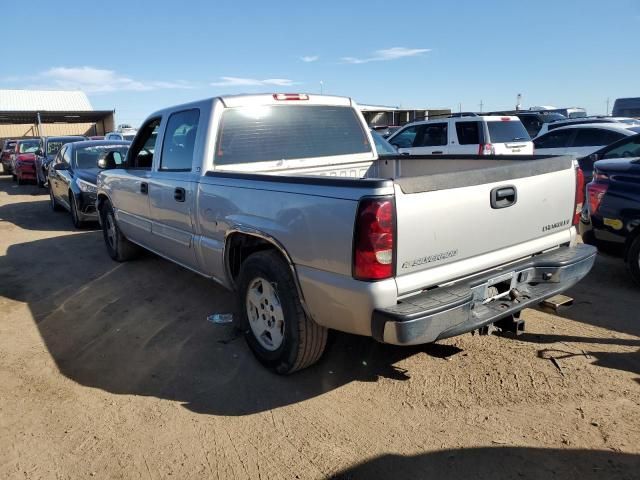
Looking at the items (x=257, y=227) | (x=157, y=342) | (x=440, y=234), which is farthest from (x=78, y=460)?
(x=440, y=234)

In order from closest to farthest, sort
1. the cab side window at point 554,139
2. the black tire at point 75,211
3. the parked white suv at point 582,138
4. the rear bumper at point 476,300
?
1. the rear bumper at point 476,300
2. the black tire at point 75,211
3. the parked white suv at point 582,138
4. the cab side window at point 554,139

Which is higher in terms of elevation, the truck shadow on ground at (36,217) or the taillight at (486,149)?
the taillight at (486,149)

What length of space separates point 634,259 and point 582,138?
7.08 meters

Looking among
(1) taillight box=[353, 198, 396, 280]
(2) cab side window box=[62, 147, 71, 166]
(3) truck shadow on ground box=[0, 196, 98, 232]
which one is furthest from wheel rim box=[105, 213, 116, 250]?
(1) taillight box=[353, 198, 396, 280]

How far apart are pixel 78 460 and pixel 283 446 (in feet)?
3.80

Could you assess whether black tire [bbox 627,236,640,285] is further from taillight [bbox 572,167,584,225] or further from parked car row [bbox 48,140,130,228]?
parked car row [bbox 48,140,130,228]

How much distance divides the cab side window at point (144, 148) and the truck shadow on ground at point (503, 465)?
4.02 metres

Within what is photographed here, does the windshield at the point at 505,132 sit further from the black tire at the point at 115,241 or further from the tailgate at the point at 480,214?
the black tire at the point at 115,241

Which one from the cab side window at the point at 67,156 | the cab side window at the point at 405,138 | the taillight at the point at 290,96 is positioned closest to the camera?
the taillight at the point at 290,96

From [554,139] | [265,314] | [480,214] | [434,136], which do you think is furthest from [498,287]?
[554,139]

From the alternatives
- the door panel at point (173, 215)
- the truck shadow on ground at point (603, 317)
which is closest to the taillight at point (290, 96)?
the door panel at point (173, 215)

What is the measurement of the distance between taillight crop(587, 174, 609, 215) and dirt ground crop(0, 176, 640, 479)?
0.85m

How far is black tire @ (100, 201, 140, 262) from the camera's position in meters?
6.52

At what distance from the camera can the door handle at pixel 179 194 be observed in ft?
14.1
